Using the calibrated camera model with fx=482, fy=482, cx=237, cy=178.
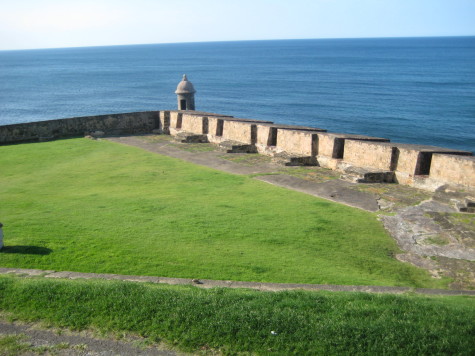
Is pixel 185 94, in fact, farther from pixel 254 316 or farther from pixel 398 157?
pixel 254 316

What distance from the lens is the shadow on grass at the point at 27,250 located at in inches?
319

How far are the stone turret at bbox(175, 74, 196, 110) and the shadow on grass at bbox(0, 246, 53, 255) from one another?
56.0 feet

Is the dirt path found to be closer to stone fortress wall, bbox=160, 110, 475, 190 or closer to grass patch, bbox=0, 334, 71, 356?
grass patch, bbox=0, 334, 71, 356

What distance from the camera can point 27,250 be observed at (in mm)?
8180

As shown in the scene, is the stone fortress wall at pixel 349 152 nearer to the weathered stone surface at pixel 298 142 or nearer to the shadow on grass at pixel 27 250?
the weathered stone surface at pixel 298 142

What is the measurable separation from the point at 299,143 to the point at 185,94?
963 centimetres

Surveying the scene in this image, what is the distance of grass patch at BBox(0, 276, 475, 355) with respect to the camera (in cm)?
531

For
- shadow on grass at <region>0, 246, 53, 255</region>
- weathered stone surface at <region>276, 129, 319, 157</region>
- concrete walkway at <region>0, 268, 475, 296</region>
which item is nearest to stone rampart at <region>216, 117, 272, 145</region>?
weathered stone surface at <region>276, 129, 319, 157</region>

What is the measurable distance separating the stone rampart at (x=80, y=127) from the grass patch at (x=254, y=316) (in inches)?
601

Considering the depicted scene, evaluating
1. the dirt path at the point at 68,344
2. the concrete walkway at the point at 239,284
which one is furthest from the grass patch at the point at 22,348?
the concrete walkway at the point at 239,284

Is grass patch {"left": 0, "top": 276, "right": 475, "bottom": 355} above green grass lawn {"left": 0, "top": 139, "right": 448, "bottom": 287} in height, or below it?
above

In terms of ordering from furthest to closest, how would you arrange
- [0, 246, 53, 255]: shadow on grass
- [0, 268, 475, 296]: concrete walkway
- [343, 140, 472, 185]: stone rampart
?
[343, 140, 472, 185]: stone rampart, [0, 246, 53, 255]: shadow on grass, [0, 268, 475, 296]: concrete walkway

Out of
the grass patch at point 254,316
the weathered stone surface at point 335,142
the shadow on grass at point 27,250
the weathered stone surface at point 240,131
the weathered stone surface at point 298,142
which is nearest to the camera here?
the grass patch at point 254,316

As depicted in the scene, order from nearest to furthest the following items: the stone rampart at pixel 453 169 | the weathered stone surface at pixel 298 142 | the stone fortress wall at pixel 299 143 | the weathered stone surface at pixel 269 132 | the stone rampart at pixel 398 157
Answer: the stone rampart at pixel 453 169, the stone fortress wall at pixel 299 143, the stone rampart at pixel 398 157, the weathered stone surface at pixel 298 142, the weathered stone surface at pixel 269 132
